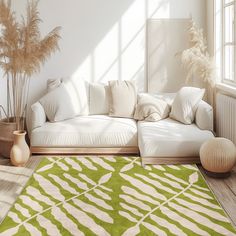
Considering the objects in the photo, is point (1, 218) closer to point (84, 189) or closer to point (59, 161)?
point (84, 189)

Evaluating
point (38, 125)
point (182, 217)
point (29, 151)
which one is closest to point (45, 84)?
point (38, 125)

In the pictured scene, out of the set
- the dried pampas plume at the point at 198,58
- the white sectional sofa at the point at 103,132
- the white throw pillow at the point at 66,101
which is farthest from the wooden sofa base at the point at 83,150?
the dried pampas plume at the point at 198,58

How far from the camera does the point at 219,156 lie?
372 cm

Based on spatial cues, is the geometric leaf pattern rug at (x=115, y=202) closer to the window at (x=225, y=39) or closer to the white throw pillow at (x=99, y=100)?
the white throw pillow at (x=99, y=100)

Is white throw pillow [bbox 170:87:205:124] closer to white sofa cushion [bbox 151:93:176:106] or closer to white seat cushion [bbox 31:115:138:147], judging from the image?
white sofa cushion [bbox 151:93:176:106]

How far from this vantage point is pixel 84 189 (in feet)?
11.5

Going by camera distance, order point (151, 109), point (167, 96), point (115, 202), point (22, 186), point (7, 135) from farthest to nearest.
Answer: point (167, 96)
point (151, 109)
point (7, 135)
point (22, 186)
point (115, 202)

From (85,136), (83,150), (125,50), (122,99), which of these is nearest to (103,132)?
(85,136)

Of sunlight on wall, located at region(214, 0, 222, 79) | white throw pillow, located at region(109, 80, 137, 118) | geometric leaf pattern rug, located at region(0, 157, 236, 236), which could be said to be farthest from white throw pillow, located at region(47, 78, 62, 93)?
sunlight on wall, located at region(214, 0, 222, 79)

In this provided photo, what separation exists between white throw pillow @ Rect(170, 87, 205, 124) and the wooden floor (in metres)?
0.81

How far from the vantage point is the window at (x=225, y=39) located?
483 centimetres

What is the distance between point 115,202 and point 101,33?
2902mm

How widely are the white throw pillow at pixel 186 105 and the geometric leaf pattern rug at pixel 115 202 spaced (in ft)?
2.53

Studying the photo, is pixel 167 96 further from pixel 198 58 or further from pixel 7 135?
pixel 7 135
